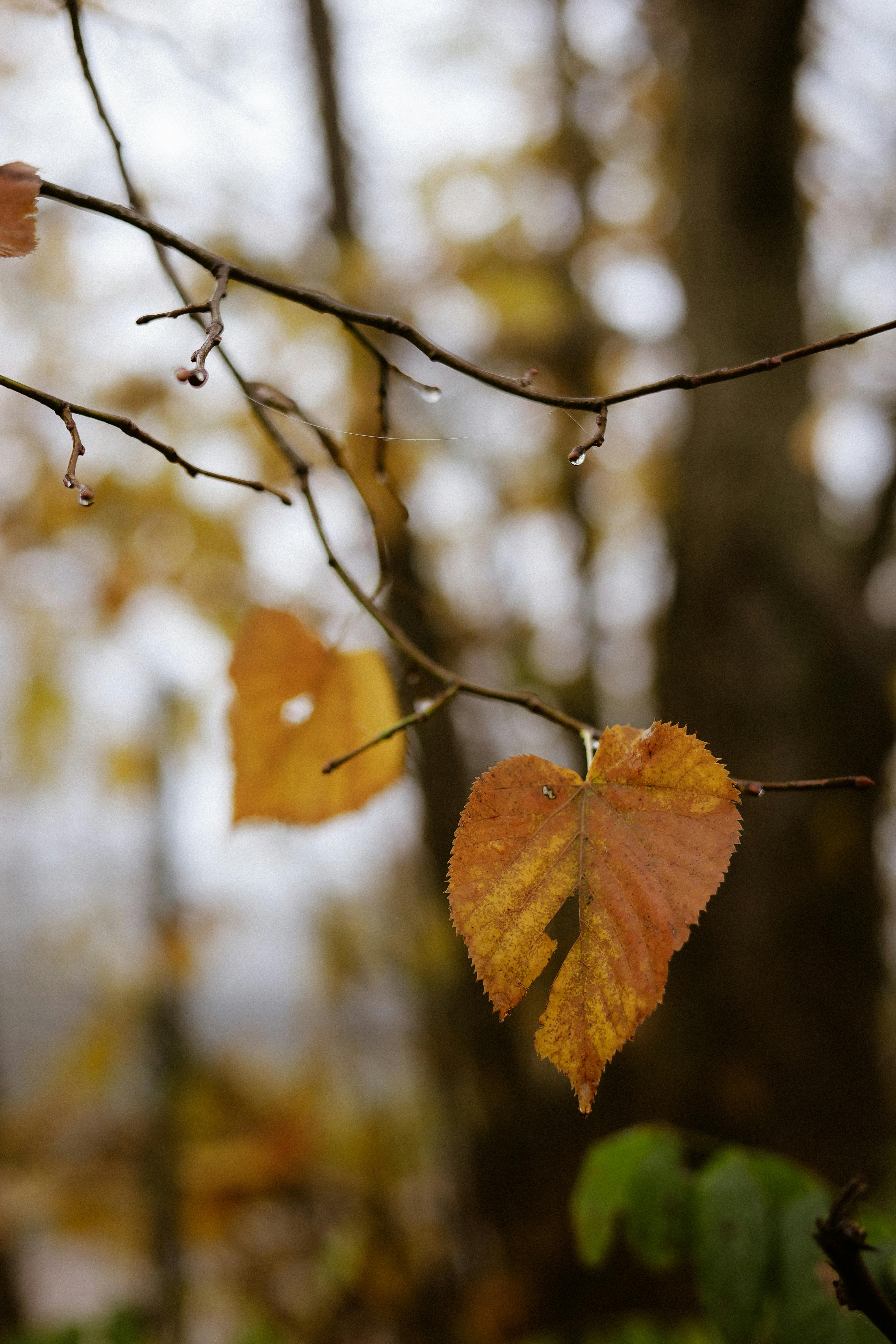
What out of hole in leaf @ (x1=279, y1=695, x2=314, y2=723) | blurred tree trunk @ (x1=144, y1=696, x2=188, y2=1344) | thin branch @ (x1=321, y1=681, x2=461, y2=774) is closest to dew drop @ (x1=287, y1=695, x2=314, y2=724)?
hole in leaf @ (x1=279, y1=695, x2=314, y2=723)

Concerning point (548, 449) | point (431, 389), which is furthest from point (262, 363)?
Result: point (431, 389)

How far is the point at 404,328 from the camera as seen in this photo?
0.43m

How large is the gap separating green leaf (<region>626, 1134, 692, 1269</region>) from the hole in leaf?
50cm

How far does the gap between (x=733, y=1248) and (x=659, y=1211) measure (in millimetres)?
76

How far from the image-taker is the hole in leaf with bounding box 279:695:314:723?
0.65 metres

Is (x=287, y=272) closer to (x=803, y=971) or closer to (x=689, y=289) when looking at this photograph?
(x=689, y=289)

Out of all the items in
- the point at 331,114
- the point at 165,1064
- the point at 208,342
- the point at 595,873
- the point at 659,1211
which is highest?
the point at 331,114

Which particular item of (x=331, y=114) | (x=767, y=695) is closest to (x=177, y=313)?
(x=767, y=695)

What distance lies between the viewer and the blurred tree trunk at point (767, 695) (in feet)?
5.53

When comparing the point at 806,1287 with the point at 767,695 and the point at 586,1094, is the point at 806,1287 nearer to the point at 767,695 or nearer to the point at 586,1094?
the point at 586,1094

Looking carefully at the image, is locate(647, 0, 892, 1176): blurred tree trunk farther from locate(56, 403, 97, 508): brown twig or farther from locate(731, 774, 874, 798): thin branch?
locate(56, 403, 97, 508): brown twig

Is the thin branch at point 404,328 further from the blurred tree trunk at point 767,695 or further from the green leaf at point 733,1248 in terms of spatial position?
the blurred tree trunk at point 767,695

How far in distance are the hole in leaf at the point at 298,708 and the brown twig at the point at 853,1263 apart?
1.53 feet

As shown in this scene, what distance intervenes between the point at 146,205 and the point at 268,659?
40cm
